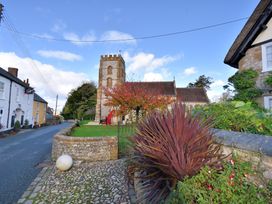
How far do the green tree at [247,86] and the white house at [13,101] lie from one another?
2104cm

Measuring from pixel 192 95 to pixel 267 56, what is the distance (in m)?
25.1

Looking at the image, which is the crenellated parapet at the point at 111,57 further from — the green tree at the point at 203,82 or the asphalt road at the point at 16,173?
the asphalt road at the point at 16,173

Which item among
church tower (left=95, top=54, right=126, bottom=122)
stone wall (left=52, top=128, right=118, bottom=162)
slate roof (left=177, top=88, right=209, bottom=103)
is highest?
church tower (left=95, top=54, right=126, bottom=122)

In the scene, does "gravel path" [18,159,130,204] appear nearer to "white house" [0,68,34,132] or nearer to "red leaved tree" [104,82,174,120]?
"red leaved tree" [104,82,174,120]

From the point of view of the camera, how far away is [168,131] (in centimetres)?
328

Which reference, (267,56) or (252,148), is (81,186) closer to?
(252,148)

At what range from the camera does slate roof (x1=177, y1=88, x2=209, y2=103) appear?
32.0 m

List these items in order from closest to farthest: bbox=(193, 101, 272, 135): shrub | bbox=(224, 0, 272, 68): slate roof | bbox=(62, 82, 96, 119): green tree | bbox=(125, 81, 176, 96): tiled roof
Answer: bbox=(193, 101, 272, 135): shrub → bbox=(224, 0, 272, 68): slate roof → bbox=(125, 81, 176, 96): tiled roof → bbox=(62, 82, 96, 119): green tree

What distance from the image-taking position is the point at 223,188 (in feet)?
7.38

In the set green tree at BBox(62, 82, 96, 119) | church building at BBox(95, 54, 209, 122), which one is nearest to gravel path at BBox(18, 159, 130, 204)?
church building at BBox(95, 54, 209, 122)

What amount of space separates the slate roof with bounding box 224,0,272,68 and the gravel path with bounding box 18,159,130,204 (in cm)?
855

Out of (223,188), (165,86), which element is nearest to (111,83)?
(165,86)

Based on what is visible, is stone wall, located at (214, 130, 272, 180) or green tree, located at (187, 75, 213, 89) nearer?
stone wall, located at (214, 130, 272, 180)

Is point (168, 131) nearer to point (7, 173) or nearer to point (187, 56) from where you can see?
point (7, 173)
